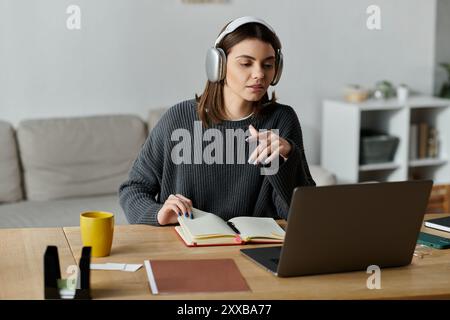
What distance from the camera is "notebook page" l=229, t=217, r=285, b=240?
1.79 meters

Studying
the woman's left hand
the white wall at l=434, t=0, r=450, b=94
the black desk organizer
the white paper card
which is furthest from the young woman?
the white wall at l=434, t=0, r=450, b=94

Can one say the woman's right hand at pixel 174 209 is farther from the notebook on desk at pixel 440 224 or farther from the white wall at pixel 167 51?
the white wall at pixel 167 51

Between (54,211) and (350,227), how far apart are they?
218 centimetres

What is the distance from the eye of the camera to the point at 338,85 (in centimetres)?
441

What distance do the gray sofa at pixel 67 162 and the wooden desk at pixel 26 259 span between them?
5.41 feet

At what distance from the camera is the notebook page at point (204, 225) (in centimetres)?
177

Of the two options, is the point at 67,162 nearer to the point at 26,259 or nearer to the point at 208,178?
the point at 208,178

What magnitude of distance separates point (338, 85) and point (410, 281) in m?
3.00

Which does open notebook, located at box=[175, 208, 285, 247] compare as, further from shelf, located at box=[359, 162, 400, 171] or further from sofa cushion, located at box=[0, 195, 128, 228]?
shelf, located at box=[359, 162, 400, 171]

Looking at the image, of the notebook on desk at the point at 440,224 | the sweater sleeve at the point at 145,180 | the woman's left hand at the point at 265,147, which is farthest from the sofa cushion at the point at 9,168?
the notebook on desk at the point at 440,224

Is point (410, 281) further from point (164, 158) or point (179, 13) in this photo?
point (179, 13)

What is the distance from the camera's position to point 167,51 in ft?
13.1

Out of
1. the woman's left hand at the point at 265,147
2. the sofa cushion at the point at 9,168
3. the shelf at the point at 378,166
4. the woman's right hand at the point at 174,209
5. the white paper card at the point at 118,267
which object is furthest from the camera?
the shelf at the point at 378,166

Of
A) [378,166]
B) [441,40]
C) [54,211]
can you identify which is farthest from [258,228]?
[441,40]
